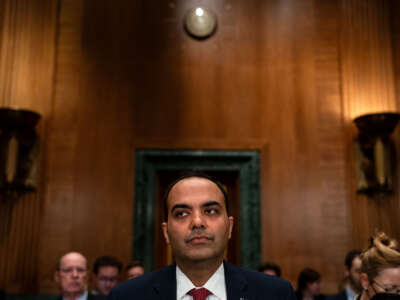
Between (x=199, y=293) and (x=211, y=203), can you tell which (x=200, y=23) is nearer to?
(x=211, y=203)

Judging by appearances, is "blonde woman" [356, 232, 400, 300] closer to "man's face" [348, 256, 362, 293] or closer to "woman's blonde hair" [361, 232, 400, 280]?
"woman's blonde hair" [361, 232, 400, 280]

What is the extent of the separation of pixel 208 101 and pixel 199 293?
4845 mm

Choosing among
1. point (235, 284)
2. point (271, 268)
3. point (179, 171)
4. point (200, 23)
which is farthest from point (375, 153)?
point (235, 284)

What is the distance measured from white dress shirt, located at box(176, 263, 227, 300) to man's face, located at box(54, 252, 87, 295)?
8.17 feet

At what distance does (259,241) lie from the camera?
6.19 metres

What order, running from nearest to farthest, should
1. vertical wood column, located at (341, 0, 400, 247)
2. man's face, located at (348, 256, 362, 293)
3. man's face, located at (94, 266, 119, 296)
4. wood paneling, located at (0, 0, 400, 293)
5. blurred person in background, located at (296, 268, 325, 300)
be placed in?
man's face, located at (348, 256, 362, 293) → man's face, located at (94, 266, 119, 296) → blurred person in background, located at (296, 268, 325, 300) → vertical wood column, located at (341, 0, 400, 247) → wood paneling, located at (0, 0, 400, 293)

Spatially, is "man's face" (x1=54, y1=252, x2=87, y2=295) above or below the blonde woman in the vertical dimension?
below

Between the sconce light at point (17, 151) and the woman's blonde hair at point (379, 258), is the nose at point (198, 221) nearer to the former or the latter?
the woman's blonde hair at point (379, 258)

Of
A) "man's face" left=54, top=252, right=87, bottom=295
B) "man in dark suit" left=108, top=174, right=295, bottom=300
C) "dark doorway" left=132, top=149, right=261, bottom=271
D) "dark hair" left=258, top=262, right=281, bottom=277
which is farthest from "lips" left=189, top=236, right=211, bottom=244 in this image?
"dark doorway" left=132, top=149, right=261, bottom=271

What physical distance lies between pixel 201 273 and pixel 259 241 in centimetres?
445

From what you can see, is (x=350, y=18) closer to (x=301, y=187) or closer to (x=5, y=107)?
(x=301, y=187)

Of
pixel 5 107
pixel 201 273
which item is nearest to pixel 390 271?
pixel 201 273

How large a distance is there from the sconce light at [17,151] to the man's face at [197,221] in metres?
4.34

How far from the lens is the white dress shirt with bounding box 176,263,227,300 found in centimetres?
183
